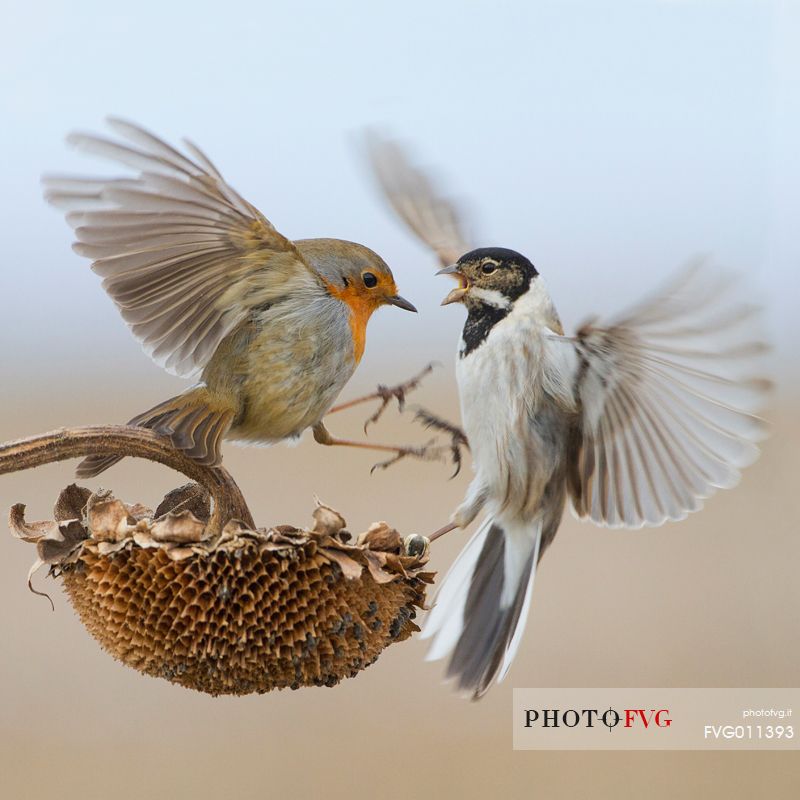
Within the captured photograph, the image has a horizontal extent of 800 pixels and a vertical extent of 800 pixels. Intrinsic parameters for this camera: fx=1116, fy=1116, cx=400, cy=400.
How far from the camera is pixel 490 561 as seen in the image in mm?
3182

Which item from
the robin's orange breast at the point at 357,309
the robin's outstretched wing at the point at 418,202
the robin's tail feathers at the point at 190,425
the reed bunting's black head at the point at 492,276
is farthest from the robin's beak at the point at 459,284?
the robin's tail feathers at the point at 190,425

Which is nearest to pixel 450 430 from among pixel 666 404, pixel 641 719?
pixel 666 404

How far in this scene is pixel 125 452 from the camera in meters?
2.01

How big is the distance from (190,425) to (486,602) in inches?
48.5

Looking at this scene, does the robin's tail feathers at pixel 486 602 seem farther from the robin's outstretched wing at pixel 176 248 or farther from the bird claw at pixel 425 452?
the robin's outstretched wing at pixel 176 248

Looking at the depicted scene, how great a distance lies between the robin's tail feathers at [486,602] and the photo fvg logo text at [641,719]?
1734 mm

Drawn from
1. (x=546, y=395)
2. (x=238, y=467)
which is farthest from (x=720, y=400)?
(x=238, y=467)

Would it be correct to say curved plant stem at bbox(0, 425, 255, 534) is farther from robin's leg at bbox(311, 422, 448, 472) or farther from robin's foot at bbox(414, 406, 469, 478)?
robin's foot at bbox(414, 406, 469, 478)

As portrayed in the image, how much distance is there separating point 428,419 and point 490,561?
63cm

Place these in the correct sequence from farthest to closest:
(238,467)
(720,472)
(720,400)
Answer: (238,467), (720,472), (720,400)

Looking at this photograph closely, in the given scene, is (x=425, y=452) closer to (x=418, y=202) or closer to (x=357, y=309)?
(x=357, y=309)

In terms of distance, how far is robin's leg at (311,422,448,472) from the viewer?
2695 mm

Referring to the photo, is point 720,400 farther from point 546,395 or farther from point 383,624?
point 383,624

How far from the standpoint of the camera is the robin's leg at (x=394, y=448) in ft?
8.84
